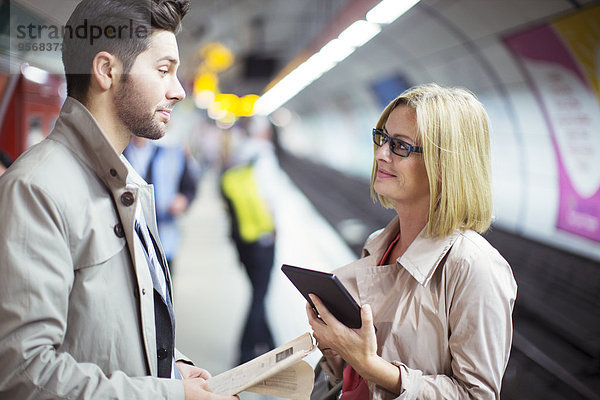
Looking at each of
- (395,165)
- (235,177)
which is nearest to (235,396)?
(395,165)

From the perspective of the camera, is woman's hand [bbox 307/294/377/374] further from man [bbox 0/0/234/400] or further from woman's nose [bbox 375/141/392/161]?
woman's nose [bbox 375/141/392/161]

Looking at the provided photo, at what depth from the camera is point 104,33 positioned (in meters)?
1.67

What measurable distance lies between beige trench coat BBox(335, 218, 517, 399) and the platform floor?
2940 mm

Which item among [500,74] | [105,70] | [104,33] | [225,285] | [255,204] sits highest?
[500,74]

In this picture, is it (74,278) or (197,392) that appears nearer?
(74,278)

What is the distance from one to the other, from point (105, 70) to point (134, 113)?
16cm

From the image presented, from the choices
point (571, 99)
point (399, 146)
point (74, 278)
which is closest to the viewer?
point (74, 278)

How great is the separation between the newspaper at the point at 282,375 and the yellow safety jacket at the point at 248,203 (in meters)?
3.42

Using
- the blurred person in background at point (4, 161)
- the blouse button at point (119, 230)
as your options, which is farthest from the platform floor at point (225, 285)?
the blouse button at point (119, 230)

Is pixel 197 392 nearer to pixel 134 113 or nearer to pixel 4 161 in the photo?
pixel 134 113

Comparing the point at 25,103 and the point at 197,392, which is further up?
the point at 25,103

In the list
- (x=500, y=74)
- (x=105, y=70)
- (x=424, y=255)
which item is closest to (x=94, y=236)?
(x=105, y=70)

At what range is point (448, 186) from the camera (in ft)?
6.47

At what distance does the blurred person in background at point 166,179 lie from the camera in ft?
15.0
